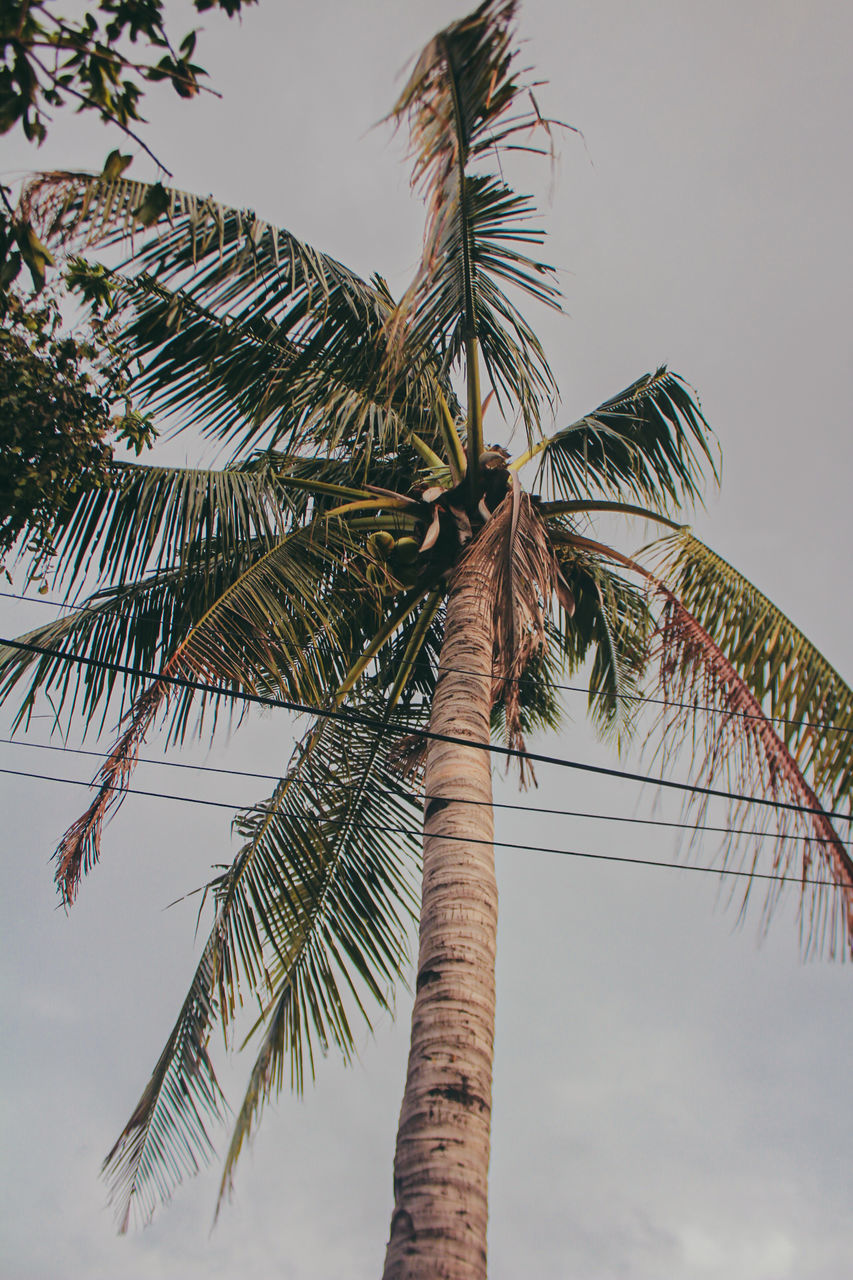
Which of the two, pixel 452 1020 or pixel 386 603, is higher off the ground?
pixel 386 603

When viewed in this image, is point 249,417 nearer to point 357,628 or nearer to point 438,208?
point 357,628

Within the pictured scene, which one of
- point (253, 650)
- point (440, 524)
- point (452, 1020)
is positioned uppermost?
point (440, 524)

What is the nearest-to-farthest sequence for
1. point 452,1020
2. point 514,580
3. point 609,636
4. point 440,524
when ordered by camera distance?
point 452,1020 → point 514,580 → point 440,524 → point 609,636

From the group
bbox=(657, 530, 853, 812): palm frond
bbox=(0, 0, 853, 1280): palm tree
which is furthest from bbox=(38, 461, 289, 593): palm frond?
bbox=(657, 530, 853, 812): palm frond

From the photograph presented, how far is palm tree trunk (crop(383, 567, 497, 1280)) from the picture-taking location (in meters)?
2.82

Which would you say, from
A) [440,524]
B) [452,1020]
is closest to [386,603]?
[440,524]

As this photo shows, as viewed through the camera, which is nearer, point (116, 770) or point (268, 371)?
point (116, 770)

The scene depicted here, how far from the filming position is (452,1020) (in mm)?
3441

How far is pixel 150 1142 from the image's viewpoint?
5312mm

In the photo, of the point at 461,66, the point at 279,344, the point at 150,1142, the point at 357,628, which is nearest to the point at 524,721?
the point at 357,628

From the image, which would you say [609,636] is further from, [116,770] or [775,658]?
[116,770]

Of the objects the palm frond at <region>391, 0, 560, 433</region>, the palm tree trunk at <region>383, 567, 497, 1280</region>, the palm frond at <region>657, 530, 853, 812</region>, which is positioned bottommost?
the palm tree trunk at <region>383, 567, 497, 1280</region>

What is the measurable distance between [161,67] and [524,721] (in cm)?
763

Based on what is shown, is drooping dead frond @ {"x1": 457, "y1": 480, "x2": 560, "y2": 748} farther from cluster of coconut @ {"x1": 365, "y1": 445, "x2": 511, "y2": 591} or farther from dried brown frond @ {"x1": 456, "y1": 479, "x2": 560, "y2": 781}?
cluster of coconut @ {"x1": 365, "y1": 445, "x2": 511, "y2": 591}
